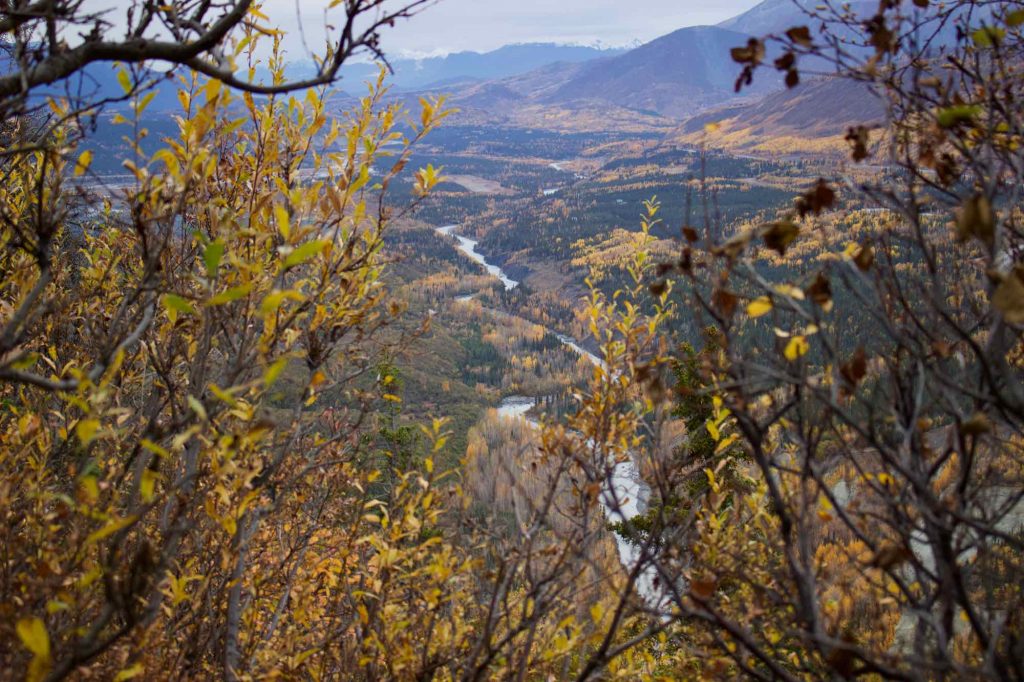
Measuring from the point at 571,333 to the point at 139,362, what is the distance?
81.8m

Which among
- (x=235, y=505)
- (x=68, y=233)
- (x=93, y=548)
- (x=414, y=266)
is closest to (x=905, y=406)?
(x=235, y=505)

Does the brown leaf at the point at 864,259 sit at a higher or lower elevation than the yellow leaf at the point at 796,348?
higher

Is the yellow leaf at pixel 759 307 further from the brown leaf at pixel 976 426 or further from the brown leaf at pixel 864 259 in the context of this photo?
the brown leaf at pixel 976 426

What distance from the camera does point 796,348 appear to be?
2129 millimetres

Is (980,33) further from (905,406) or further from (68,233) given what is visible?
(68,233)

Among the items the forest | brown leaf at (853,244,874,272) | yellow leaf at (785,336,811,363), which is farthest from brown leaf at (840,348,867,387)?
brown leaf at (853,244,874,272)

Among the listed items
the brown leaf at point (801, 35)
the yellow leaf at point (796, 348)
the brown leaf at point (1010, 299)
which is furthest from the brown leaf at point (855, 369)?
the brown leaf at point (801, 35)

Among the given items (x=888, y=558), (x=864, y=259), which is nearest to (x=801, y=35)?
(x=864, y=259)

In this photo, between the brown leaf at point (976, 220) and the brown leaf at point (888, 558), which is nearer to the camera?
the brown leaf at point (976, 220)

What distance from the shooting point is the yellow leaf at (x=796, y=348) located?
2096 mm

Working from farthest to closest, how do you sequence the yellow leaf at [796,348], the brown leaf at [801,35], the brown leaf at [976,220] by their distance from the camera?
1. the brown leaf at [801,35]
2. the yellow leaf at [796,348]
3. the brown leaf at [976,220]

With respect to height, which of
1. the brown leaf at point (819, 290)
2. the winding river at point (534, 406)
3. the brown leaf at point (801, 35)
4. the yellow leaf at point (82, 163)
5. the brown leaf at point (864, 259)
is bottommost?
the winding river at point (534, 406)

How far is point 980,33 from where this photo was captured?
2.22m

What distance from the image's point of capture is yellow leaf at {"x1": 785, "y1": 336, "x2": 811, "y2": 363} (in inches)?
82.5
